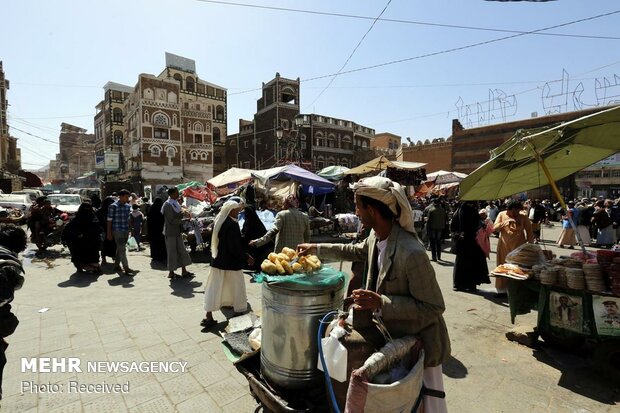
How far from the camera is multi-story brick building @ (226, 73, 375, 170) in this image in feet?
139

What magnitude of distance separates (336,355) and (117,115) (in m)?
56.5

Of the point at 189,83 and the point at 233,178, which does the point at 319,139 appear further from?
the point at 233,178

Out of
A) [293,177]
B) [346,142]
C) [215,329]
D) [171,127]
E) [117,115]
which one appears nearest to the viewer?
[215,329]

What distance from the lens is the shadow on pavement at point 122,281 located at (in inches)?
263

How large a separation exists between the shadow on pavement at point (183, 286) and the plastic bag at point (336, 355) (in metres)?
4.80

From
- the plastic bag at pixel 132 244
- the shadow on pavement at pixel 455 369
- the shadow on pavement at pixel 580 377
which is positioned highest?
the plastic bag at pixel 132 244

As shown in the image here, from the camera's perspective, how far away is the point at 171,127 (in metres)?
40.9

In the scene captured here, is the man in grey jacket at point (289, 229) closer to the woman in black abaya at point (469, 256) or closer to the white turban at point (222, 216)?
the white turban at point (222, 216)

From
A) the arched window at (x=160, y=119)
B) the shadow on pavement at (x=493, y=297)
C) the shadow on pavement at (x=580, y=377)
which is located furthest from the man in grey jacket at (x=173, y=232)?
the arched window at (x=160, y=119)

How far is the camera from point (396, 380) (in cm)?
165

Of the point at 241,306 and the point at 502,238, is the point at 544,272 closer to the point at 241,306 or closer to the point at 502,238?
the point at 502,238

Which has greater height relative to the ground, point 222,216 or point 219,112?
point 219,112

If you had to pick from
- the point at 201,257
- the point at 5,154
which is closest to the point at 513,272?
the point at 201,257

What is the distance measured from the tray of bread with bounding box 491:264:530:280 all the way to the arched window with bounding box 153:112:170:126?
43000 millimetres
